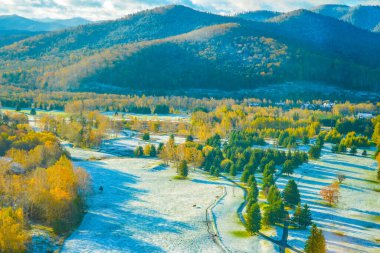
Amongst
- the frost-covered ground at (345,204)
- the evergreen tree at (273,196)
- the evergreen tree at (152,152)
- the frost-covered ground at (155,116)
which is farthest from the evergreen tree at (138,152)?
the frost-covered ground at (155,116)

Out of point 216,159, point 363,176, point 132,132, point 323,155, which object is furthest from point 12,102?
point 363,176

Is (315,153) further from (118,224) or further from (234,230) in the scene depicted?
(118,224)

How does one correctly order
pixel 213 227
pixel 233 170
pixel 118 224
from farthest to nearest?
pixel 233 170 < pixel 213 227 < pixel 118 224

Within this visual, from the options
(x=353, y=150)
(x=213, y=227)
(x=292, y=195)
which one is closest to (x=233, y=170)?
(x=292, y=195)

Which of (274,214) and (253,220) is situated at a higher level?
(253,220)

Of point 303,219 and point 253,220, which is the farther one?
point 303,219

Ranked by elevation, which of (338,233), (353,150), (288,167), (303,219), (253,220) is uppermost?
(353,150)

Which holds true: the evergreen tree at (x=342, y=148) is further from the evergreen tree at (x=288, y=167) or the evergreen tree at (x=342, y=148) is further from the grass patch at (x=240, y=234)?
the grass patch at (x=240, y=234)

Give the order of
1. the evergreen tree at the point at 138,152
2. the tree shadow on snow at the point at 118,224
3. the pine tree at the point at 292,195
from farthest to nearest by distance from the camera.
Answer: the evergreen tree at the point at 138,152
the pine tree at the point at 292,195
the tree shadow on snow at the point at 118,224

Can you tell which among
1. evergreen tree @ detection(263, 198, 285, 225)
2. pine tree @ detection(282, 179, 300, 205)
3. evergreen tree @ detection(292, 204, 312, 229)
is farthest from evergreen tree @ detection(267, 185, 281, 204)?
evergreen tree @ detection(292, 204, 312, 229)
